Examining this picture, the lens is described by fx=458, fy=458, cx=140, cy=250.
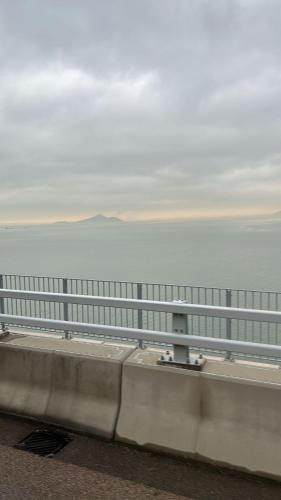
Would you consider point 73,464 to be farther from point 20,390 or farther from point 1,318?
point 1,318

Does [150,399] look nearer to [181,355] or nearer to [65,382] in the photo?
[181,355]

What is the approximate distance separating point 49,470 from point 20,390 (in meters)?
1.41

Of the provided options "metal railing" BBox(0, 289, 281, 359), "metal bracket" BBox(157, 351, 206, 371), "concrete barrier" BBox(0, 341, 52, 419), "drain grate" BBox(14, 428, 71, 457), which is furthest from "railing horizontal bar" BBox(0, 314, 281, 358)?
"drain grate" BBox(14, 428, 71, 457)

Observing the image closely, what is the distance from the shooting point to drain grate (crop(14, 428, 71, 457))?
4293mm

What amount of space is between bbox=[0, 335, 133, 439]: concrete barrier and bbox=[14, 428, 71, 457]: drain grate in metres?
0.18

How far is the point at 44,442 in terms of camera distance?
4469 mm

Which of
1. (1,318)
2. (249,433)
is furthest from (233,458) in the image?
(1,318)

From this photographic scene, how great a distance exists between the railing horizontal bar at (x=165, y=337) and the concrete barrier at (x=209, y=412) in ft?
0.85

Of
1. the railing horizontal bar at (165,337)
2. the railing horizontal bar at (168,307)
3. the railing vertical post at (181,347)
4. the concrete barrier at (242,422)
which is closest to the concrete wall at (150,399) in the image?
the concrete barrier at (242,422)

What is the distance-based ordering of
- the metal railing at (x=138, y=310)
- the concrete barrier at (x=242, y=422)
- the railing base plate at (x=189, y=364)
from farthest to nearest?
the metal railing at (x=138, y=310), the railing base plate at (x=189, y=364), the concrete barrier at (x=242, y=422)

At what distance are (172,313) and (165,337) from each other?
0.26 meters

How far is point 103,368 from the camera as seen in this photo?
4836 millimetres

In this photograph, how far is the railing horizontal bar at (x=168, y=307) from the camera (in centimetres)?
423

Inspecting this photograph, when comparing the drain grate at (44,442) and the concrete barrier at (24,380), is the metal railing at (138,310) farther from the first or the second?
the drain grate at (44,442)
